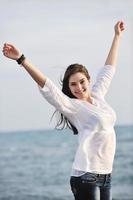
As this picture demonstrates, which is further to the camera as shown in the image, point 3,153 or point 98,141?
point 3,153

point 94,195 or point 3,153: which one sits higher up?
point 3,153

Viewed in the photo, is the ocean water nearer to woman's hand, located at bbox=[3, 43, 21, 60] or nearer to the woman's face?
the woman's face

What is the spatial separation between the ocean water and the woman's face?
0.96 meters

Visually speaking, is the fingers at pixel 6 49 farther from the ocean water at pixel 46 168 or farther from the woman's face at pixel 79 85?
the ocean water at pixel 46 168

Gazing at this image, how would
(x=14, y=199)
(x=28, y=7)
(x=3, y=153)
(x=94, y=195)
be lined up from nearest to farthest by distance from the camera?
(x=94, y=195) < (x=28, y=7) < (x=14, y=199) < (x=3, y=153)

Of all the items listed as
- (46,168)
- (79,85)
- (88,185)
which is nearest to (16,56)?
(79,85)

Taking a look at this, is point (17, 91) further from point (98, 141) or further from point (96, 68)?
point (98, 141)

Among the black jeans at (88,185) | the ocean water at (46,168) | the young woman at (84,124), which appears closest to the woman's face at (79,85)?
the young woman at (84,124)

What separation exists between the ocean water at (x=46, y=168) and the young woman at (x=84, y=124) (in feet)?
3.18

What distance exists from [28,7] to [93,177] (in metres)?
1.07

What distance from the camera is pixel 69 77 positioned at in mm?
1635

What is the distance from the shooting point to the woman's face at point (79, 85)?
1.62 metres

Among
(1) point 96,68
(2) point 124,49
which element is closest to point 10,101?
(1) point 96,68

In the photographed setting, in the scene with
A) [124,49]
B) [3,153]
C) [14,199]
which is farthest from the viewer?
[3,153]
